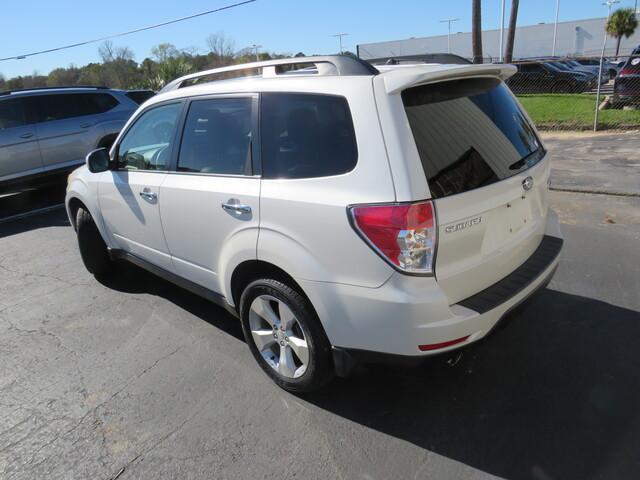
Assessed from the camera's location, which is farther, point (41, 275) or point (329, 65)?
point (41, 275)

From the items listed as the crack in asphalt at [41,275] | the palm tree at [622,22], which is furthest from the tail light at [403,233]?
the palm tree at [622,22]

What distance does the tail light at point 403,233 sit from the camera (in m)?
2.24

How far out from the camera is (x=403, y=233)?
2.24 meters

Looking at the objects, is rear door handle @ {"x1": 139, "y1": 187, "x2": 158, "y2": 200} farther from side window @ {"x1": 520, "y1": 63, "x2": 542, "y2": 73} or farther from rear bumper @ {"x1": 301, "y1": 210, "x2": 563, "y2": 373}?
side window @ {"x1": 520, "y1": 63, "x2": 542, "y2": 73}

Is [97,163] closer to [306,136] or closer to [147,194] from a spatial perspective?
[147,194]

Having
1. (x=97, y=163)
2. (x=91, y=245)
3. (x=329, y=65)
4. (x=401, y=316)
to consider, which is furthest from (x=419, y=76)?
(x=91, y=245)

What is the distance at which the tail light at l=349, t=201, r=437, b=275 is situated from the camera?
7.34 ft

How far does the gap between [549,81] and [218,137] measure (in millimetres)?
19114

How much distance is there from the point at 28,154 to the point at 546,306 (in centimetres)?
849

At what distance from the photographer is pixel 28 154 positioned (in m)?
8.59

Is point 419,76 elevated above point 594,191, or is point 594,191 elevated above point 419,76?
point 419,76

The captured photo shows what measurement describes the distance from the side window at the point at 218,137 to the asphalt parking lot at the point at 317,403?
1.32 metres

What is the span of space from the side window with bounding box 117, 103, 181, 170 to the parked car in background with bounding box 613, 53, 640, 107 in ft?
41.8

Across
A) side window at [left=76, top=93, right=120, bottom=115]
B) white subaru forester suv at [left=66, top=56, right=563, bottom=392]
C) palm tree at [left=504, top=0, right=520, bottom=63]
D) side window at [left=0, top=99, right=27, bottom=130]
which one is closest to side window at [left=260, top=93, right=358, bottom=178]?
white subaru forester suv at [left=66, top=56, right=563, bottom=392]
